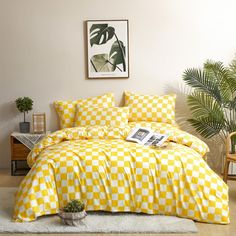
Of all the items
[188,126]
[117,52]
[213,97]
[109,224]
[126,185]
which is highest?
[117,52]

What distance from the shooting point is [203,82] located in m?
5.58

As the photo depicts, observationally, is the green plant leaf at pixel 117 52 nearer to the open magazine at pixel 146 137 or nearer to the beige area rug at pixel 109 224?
the open magazine at pixel 146 137

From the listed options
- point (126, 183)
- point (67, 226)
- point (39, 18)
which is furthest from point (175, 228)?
point (39, 18)

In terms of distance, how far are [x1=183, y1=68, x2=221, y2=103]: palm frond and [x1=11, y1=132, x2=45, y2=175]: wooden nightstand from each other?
1979 millimetres

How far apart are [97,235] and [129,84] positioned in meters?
2.85

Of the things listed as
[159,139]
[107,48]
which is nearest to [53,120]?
[107,48]

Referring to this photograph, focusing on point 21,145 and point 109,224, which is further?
point 21,145

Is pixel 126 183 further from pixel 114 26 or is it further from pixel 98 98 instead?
pixel 114 26

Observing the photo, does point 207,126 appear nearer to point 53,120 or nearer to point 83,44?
point 83,44

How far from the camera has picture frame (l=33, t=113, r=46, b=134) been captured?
5902 millimetres

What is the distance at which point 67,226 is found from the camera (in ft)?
12.1

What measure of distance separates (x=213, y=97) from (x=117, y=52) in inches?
54.6

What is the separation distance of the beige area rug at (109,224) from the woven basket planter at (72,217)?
43 millimetres

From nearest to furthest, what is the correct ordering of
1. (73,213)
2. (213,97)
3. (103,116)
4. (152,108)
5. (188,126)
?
(73,213)
(103,116)
(213,97)
(152,108)
(188,126)
